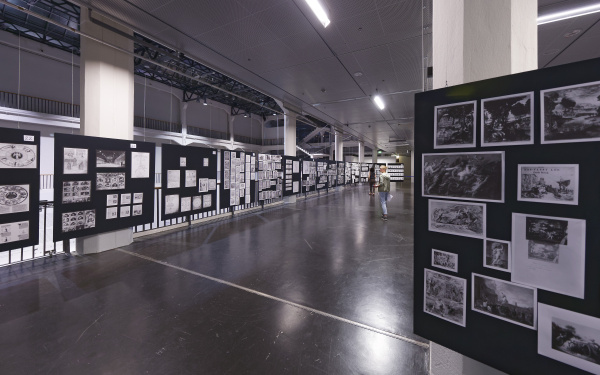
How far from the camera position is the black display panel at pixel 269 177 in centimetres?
893

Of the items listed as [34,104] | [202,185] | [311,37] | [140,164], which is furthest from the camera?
[34,104]

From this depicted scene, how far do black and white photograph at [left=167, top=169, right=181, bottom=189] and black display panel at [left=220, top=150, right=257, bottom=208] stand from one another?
1.48 m

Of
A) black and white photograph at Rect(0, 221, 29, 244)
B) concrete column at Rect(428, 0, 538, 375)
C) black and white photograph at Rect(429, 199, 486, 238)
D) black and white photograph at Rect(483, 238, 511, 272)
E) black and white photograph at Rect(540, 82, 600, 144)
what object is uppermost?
concrete column at Rect(428, 0, 538, 375)

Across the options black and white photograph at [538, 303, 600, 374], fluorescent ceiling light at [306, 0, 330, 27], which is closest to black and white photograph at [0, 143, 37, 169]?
fluorescent ceiling light at [306, 0, 330, 27]

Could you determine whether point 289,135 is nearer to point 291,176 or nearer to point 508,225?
point 291,176

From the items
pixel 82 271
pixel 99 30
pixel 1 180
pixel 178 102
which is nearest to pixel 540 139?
pixel 82 271

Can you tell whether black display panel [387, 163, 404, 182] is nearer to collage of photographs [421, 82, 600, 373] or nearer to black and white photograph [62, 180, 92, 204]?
black and white photograph [62, 180, 92, 204]

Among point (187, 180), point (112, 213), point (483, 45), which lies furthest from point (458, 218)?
point (187, 180)

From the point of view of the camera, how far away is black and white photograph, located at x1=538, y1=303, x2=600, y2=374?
3.11 ft

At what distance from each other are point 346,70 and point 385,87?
1.93m

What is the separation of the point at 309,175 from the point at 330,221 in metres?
5.28

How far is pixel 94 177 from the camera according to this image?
4418mm

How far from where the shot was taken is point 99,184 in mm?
4496

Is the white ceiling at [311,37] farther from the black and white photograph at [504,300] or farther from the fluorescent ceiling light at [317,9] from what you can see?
the black and white photograph at [504,300]
